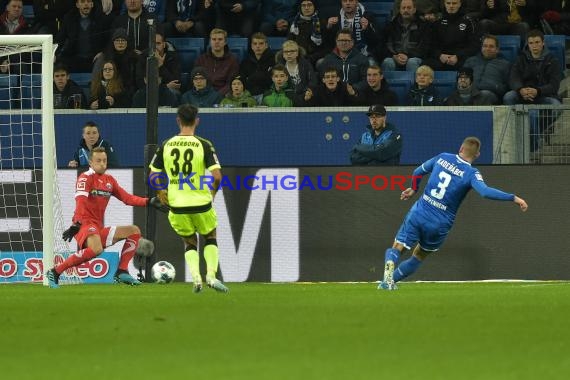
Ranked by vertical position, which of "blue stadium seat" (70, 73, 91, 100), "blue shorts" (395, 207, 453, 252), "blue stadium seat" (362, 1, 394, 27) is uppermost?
"blue stadium seat" (362, 1, 394, 27)

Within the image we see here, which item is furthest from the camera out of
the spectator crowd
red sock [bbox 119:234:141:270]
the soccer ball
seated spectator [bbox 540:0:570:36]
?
seated spectator [bbox 540:0:570:36]

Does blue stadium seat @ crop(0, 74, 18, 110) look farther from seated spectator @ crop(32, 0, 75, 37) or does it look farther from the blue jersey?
the blue jersey

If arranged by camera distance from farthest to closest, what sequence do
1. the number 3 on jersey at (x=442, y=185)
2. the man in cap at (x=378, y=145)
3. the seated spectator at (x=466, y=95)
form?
the seated spectator at (x=466, y=95)
the man in cap at (x=378, y=145)
the number 3 on jersey at (x=442, y=185)

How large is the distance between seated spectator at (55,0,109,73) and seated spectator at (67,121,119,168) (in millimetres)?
3025

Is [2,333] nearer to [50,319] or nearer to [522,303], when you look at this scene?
[50,319]

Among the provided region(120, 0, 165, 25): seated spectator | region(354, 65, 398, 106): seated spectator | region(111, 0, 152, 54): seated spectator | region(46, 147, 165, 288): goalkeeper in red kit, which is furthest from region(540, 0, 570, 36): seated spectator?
region(46, 147, 165, 288): goalkeeper in red kit

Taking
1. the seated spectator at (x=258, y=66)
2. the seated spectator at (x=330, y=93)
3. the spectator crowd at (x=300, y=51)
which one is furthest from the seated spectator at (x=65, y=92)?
the seated spectator at (x=330, y=93)

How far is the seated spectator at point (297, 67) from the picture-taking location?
20141 millimetres

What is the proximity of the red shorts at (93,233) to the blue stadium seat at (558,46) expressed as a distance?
8.19 metres

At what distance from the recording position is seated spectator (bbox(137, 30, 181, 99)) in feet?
67.1

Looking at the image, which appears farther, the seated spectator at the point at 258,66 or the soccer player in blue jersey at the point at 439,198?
the seated spectator at the point at 258,66

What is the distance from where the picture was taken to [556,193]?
18781mm

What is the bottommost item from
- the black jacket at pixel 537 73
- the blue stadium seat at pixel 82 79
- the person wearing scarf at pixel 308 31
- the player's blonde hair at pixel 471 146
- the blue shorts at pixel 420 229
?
the blue shorts at pixel 420 229

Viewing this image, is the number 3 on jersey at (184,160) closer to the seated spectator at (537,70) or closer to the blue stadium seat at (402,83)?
the blue stadium seat at (402,83)
